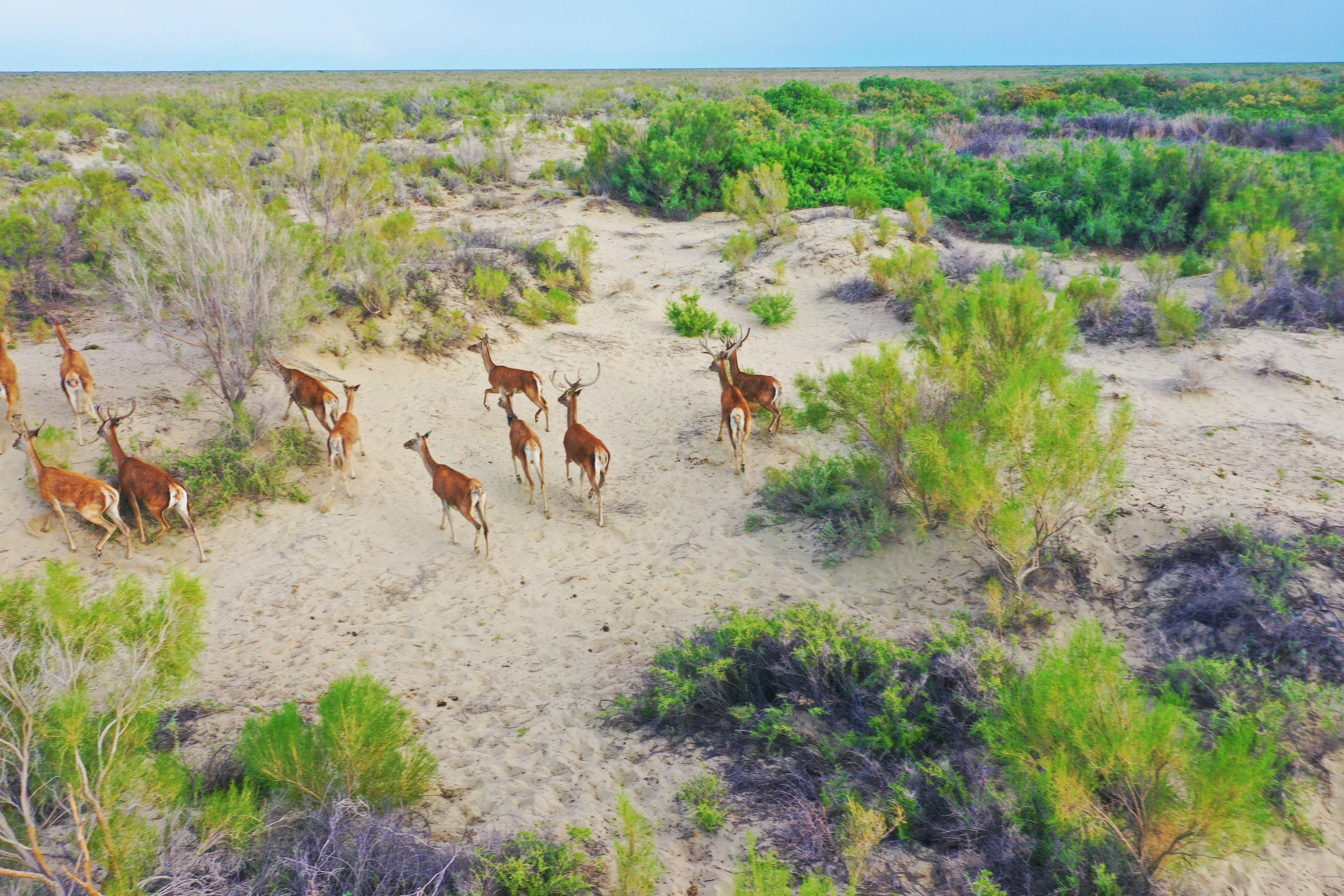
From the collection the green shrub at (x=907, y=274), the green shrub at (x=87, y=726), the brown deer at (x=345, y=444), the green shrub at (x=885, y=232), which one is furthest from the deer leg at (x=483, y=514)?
the green shrub at (x=885, y=232)

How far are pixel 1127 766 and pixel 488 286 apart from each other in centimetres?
1213

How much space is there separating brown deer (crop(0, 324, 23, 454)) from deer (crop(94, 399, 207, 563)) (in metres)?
1.60

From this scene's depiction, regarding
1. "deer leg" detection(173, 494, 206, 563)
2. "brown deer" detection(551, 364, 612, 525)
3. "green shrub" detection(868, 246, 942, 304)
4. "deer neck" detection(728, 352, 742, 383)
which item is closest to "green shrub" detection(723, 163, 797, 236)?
"green shrub" detection(868, 246, 942, 304)

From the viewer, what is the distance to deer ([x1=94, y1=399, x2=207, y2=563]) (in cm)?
714

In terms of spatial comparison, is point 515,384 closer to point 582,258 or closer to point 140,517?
point 140,517

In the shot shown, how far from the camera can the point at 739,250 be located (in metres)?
15.8

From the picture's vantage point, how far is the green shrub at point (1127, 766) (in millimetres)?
3305

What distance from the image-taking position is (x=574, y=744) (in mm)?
5090

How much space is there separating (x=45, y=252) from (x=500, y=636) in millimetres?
11903

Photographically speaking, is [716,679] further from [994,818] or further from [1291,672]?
[1291,672]

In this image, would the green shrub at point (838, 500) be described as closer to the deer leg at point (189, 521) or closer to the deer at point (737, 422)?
the deer at point (737, 422)

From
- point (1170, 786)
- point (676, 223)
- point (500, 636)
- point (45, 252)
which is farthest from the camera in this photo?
point (676, 223)

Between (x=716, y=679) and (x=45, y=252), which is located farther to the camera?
(x=45, y=252)

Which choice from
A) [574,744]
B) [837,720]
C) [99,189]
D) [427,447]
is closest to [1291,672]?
[837,720]
